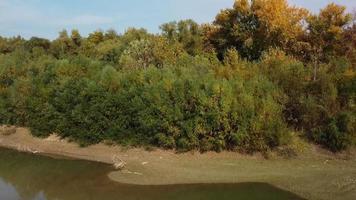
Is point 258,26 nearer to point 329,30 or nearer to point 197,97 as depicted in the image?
point 329,30

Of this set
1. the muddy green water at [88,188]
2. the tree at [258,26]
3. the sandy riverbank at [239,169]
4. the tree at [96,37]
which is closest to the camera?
the sandy riverbank at [239,169]

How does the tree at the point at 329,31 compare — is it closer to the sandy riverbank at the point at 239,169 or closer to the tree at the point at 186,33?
the tree at the point at 186,33

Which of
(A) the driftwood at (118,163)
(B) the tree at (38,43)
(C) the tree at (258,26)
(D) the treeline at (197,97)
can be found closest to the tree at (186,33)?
(C) the tree at (258,26)

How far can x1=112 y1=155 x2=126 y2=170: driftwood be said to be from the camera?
26.8 m

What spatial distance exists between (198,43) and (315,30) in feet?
36.8

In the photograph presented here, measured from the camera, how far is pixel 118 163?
27344mm

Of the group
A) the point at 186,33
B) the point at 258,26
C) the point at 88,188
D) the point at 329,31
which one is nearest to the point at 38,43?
the point at 186,33

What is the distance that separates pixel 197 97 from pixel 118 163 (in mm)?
5452

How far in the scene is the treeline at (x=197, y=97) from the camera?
27.0 meters

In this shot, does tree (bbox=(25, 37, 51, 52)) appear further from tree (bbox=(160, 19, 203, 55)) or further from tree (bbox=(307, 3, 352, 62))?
tree (bbox=(307, 3, 352, 62))

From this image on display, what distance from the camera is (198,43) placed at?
48.4 metres

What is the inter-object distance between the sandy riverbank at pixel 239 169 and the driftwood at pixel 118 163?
290 mm

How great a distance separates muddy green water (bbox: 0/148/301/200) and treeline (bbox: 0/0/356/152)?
150 inches

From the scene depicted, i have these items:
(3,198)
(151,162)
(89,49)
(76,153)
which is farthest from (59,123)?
(89,49)
